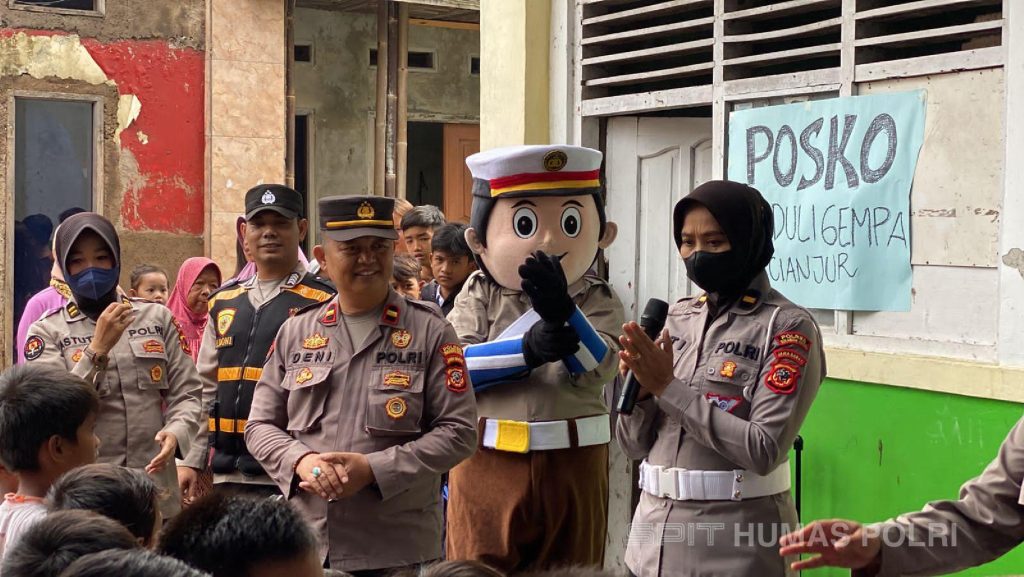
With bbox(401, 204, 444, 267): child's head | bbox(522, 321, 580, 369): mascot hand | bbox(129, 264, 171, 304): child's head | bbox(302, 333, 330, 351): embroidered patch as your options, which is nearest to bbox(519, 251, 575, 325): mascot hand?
bbox(522, 321, 580, 369): mascot hand

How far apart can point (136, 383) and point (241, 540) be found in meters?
2.56

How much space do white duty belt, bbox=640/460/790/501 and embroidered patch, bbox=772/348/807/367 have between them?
332 millimetres

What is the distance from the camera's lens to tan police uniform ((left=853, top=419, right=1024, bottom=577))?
2.83m

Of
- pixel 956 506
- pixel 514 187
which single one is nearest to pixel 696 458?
pixel 956 506

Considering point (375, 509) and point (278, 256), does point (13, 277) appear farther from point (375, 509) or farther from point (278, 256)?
point (375, 509)

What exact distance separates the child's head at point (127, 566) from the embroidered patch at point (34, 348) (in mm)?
2905

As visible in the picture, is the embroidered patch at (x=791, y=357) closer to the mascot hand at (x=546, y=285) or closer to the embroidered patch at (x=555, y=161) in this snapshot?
the mascot hand at (x=546, y=285)

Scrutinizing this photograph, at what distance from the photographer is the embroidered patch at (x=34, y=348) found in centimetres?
471

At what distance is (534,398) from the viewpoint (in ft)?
14.7

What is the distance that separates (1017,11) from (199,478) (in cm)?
350

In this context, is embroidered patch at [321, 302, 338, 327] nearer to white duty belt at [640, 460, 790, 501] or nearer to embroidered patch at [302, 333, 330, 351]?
embroidered patch at [302, 333, 330, 351]

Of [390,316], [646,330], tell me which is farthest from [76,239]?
[646,330]

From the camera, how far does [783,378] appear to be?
11.4ft

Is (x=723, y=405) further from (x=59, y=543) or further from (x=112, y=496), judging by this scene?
(x=59, y=543)
